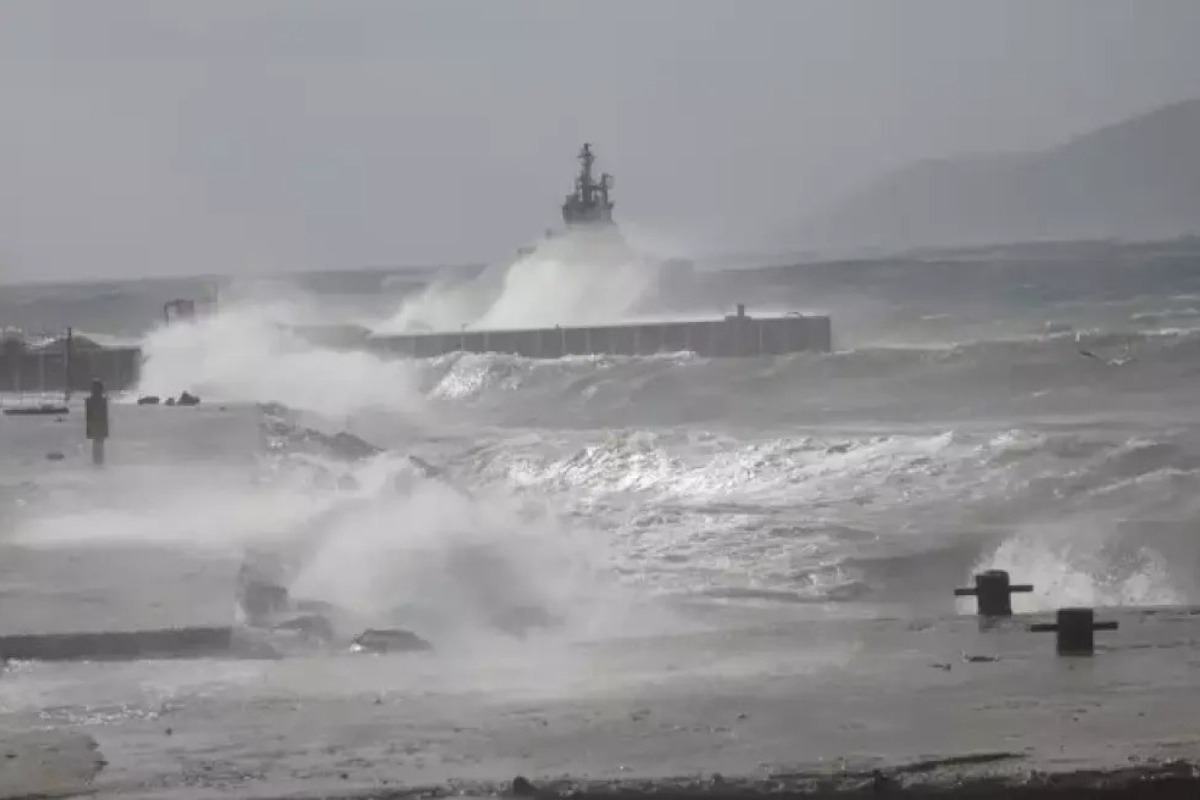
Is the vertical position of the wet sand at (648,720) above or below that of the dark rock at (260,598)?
below

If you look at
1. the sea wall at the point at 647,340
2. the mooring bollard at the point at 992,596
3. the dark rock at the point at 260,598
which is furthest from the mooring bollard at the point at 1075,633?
the sea wall at the point at 647,340

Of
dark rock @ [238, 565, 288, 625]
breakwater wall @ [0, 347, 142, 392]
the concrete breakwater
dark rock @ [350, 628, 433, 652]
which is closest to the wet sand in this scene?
dark rock @ [350, 628, 433, 652]

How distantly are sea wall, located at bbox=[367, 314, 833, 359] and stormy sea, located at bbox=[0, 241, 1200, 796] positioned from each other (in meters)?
4.18

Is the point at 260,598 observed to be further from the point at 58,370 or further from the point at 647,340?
the point at 647,340

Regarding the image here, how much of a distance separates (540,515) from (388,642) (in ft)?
29.2

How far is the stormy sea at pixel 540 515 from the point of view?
10828mm

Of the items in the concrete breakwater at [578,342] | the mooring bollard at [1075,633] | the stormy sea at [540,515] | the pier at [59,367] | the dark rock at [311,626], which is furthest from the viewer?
the concrete breakwater at [578,342]

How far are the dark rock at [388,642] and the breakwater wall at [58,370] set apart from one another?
29643 millimetres

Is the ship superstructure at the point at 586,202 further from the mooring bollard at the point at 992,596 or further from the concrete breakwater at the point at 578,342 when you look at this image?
the mooring bollard at the point at 992,596

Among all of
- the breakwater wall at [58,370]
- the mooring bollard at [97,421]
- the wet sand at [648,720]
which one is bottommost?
the wet sand at [648,720]

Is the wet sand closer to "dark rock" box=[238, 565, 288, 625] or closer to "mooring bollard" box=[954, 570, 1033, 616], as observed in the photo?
"mooring bollard" box=[954, 570, 1033, 616]

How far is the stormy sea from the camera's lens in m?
10.8

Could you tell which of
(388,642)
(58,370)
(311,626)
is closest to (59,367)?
(58,370)

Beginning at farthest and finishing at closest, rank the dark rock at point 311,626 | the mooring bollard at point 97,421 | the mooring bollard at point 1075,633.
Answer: the mooring bollard at point 97,421
the dark rock at point 311,626
the mooring bollard at point 1075,633
